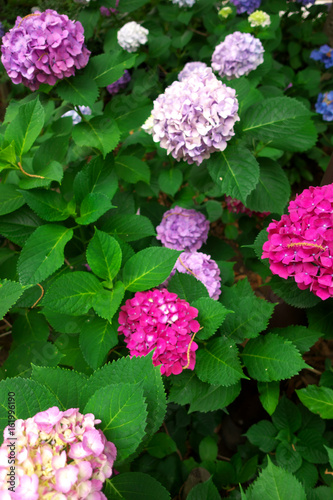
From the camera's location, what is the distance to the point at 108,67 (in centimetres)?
125

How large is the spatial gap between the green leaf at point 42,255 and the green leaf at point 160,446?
0.81m

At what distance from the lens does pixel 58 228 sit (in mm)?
1039

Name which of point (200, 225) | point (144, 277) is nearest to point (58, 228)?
point (144, 277)

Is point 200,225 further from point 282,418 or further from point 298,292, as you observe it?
point 282,418

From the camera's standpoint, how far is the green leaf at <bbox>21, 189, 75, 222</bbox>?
994 millimetres

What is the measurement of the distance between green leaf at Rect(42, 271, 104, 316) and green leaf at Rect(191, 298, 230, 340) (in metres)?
0.26

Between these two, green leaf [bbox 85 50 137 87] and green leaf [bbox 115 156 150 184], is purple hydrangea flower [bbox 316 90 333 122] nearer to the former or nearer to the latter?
green leaf [bbox 115 156 150 184]

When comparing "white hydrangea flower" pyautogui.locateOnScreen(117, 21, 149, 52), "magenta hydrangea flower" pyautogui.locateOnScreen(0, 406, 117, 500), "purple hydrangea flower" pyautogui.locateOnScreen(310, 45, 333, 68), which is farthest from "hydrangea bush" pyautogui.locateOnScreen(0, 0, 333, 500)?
"purple hydrangea flower" pyautogui.locateOnScreen(310, 45, 333, 68)

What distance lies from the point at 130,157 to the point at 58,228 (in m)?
0.59

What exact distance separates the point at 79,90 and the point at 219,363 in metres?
0.94

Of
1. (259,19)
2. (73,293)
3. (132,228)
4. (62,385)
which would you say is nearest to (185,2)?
(259,19)

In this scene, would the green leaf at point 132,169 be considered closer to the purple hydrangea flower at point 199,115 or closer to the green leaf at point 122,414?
the purple hydrangea flower at point 199,115

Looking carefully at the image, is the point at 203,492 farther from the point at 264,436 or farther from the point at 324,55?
the point at 324,55

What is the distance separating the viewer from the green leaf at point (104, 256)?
0.92 meters
